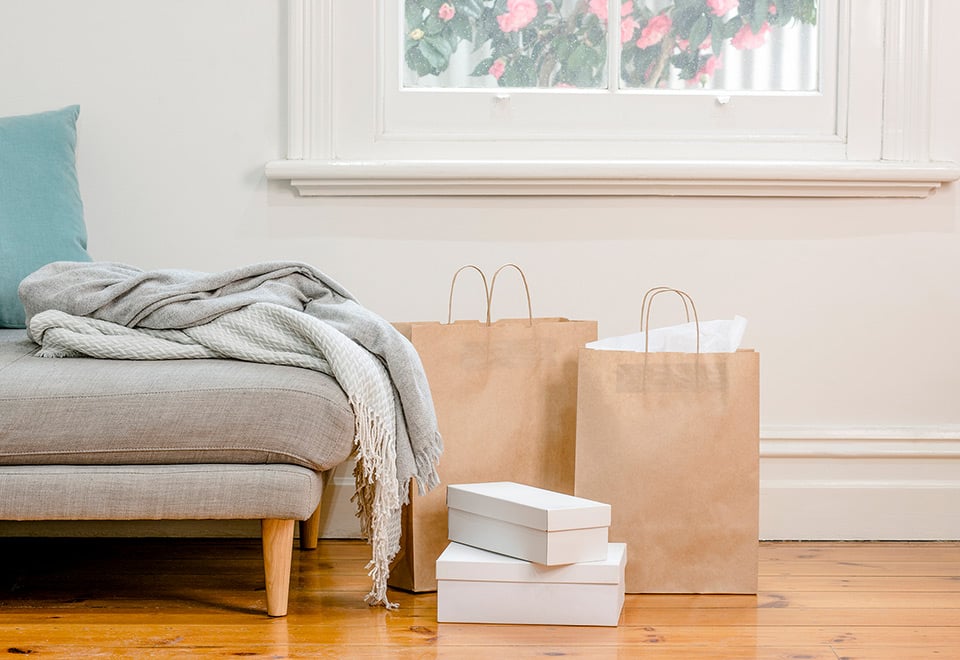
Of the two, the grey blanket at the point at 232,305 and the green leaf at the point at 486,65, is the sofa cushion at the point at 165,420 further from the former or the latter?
the green leaf at the point at 486,65

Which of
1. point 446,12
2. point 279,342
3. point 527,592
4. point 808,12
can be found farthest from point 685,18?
point 527,592

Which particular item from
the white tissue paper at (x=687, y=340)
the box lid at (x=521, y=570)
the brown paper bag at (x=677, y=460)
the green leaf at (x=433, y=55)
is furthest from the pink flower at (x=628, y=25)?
the box lid at (x=521, y=570)

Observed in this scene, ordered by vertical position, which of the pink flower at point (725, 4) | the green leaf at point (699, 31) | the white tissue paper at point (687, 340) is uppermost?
the pink flower at point (725, 4)

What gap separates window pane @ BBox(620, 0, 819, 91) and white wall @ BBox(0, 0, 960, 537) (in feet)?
0.89

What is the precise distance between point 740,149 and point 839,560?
88 cm

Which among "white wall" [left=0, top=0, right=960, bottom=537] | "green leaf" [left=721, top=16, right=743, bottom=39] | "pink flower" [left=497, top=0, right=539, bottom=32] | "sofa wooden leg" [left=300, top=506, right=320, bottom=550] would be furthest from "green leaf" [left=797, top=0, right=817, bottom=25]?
"sofa wooden leg" [left=300, top=506, right=320, bottom=550]

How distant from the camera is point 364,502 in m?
1.70

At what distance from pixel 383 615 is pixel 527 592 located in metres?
0.24

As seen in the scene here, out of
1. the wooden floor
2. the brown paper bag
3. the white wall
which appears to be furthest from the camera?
the white wall

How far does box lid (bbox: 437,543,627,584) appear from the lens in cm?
162

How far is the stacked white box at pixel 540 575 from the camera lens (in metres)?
1.61

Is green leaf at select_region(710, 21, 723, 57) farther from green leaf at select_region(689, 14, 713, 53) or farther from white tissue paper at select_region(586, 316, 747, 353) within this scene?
white tissue paper at select_region(586, 316, 747, 353)

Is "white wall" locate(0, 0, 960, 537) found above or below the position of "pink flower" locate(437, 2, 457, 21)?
below

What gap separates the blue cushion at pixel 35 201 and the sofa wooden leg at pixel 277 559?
747 millimetres
